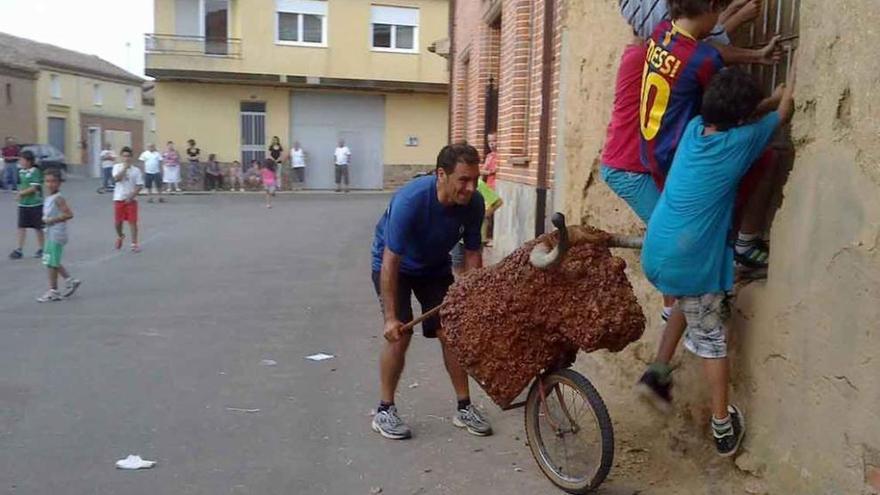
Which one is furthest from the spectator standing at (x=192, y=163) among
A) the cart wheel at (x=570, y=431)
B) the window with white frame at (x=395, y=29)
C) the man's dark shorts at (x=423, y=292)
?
the cart wheel at (x=570, y=431)

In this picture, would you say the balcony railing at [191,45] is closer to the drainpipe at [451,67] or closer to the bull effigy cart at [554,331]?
the drainpipe at [451,67]

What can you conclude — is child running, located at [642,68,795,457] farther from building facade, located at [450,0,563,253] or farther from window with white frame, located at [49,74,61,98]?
window with white frame, located at [49,74,61,98]

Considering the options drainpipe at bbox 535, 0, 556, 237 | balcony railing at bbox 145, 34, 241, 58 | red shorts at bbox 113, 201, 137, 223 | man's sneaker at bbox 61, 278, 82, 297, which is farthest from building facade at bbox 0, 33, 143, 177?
drainpipe at bbox 535, 0, 556, 237

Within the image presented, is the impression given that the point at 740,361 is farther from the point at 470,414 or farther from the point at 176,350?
the point at 176,350

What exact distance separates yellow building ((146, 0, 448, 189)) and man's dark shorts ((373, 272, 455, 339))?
90.5 feet

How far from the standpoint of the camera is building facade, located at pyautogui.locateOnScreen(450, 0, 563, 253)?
8758 mm

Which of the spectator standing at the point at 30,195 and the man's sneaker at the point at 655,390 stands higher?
the spectator standing at the point at 30,195

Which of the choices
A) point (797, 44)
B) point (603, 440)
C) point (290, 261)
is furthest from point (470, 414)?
point (290, 261)

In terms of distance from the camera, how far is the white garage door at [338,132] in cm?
3241

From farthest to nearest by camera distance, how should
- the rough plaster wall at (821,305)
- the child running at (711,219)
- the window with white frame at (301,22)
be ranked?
the window with white frame at (301,22), the child running at (711,219), the rough plaster wall at (821,305)

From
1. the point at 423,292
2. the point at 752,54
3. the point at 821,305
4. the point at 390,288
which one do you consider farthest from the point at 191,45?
the point at 821,305

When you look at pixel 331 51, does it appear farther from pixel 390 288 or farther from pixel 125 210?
pixel 390 288

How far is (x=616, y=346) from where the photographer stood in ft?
12.8

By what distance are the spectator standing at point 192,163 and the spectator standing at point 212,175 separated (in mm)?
350
